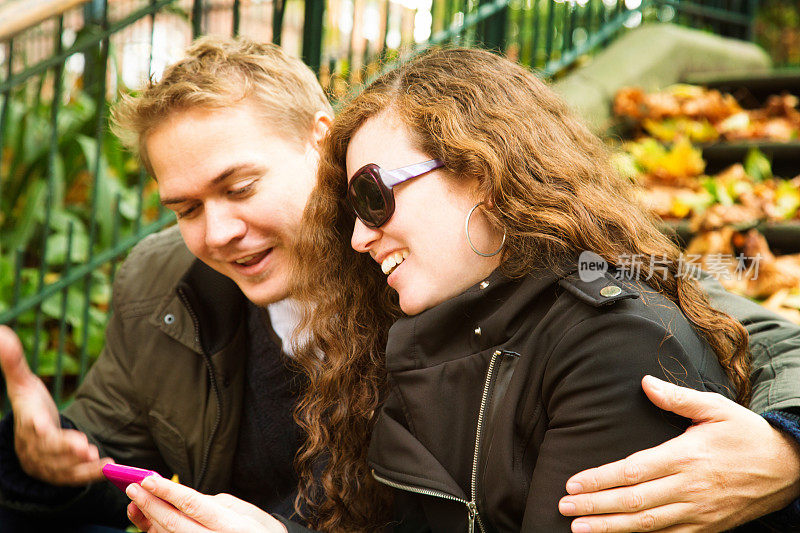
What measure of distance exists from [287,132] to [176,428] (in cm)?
100

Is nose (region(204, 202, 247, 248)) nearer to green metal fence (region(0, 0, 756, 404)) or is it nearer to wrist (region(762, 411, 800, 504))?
green metal fence (region(0, 0, 756, 404))

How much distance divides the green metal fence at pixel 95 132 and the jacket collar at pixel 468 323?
40.7 inches

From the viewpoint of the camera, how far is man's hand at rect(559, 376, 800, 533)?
1381mm

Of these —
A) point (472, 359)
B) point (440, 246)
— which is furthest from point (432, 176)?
point (472, 359)

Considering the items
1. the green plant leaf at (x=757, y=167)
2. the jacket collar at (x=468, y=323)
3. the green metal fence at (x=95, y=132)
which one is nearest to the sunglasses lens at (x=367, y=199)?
the jacket collar at (x=468, y=323)

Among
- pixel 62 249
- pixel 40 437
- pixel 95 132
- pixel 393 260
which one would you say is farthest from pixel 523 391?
pixel 95 132

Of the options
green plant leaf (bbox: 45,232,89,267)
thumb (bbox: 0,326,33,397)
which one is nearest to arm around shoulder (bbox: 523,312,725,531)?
thumb (bbox: 0,326,33,397)

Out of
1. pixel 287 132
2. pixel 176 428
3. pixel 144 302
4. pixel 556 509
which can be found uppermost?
pixel 287 132

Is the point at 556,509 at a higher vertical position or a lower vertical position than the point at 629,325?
lower

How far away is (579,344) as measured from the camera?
1451mm

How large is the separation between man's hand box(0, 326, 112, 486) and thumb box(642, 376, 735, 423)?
151 centimetres

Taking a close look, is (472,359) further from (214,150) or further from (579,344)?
(214,150)

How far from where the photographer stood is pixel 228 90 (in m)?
2.24

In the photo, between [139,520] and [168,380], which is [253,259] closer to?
[168,380]
